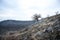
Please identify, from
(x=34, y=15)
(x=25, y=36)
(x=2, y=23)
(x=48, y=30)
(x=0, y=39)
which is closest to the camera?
(x=48, y=30)

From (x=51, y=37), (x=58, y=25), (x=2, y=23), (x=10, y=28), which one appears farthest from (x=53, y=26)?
(x=2, y=23)

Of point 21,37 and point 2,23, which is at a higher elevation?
point 2,23

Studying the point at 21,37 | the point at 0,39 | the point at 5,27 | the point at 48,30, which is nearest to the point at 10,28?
the point at 5,27

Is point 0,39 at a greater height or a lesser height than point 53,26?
lesser

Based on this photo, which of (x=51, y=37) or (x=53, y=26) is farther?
(x=53, y=26)

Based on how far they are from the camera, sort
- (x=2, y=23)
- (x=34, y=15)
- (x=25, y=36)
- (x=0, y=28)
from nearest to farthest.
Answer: (x=25, y=36), (x=0, y=28), (x=2, y=23), (x=34, y=15)

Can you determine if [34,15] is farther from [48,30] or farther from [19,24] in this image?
[48,30]

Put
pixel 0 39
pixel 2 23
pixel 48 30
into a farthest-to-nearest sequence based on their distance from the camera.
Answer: pixel 2 23 → pixel 0 39 → pixel 48 30

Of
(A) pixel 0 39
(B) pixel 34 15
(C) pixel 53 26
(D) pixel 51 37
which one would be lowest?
(A) pixel 0 39

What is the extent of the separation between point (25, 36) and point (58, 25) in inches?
185

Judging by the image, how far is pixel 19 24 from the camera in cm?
2492

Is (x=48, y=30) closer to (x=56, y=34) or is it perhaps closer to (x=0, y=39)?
(x=56, y=34)

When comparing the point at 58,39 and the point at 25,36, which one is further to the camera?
the point at 25,36

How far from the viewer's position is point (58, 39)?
1109 centimetres
